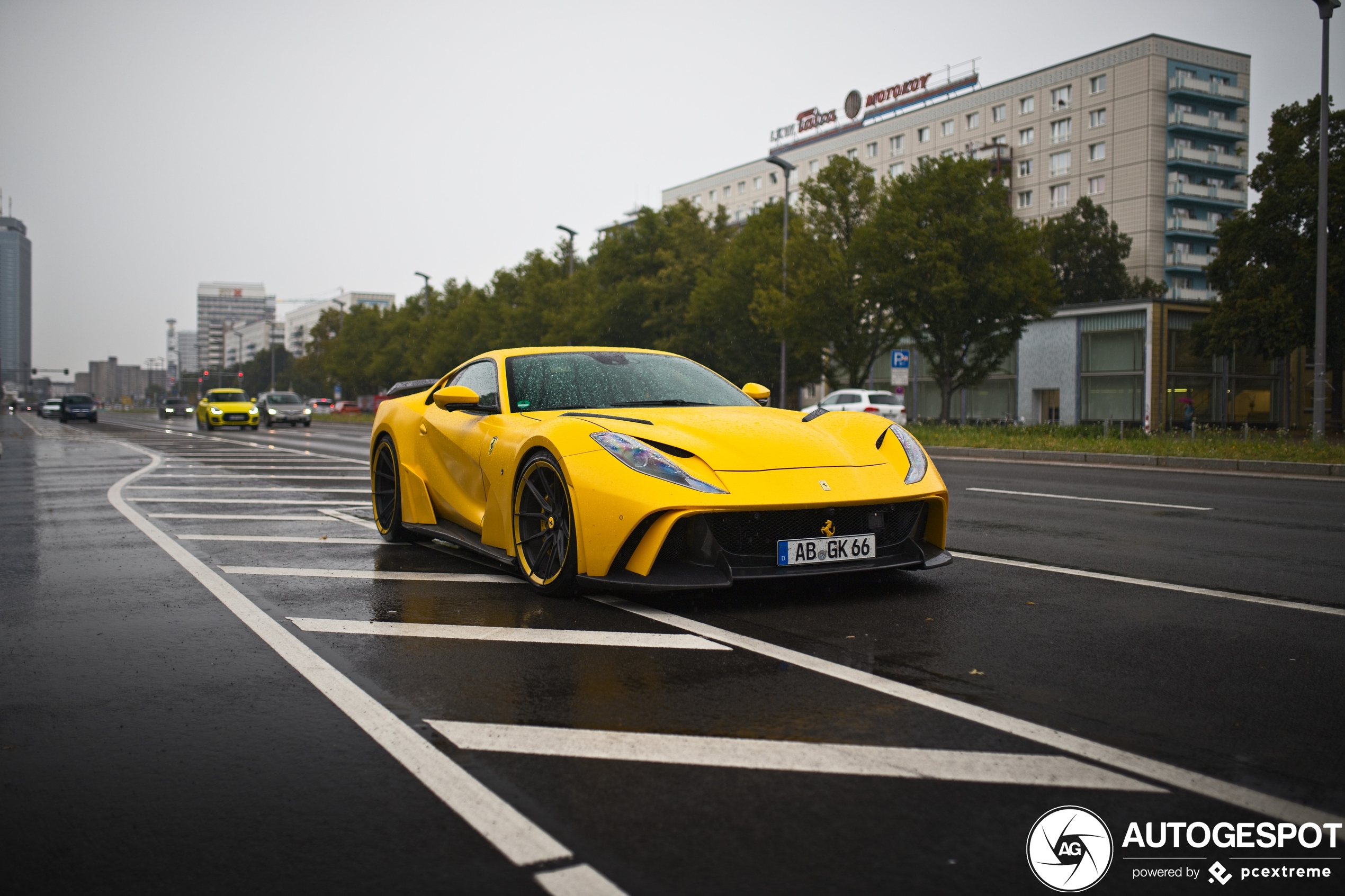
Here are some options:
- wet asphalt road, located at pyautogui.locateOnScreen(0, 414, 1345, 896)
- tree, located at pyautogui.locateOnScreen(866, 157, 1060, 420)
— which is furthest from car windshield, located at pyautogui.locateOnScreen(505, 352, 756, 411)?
tree, located at pyautogui.locateOnScreen(866, 157, 1060, 420)

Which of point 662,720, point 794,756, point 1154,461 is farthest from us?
point 1154,461

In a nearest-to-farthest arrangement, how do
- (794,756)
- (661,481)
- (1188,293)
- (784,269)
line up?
(794,756)
(661,481)
(784,269)
(1188,293)

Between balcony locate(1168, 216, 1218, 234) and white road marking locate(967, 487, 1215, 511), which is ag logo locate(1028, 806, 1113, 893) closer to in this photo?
white road marking locate(967, 487, 1215, 511)

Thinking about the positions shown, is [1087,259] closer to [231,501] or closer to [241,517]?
[231,501]

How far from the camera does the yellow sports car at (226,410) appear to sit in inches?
1500

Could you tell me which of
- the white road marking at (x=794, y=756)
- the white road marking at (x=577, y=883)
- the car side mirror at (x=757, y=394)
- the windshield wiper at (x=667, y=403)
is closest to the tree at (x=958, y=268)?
the car side mirror at (x=757, y=394)

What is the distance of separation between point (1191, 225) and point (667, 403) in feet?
224

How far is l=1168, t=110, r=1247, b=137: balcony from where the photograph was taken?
208ft

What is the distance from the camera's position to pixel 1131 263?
65.8 m

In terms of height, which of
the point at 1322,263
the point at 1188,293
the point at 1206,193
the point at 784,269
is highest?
the point at 1206,193

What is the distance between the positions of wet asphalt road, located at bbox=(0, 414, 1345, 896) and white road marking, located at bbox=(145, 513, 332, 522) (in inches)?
83.0

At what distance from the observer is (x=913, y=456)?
5.66 m

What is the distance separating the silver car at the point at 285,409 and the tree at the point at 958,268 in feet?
83.9

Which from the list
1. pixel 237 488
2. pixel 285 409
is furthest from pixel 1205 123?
pixel 237 488
